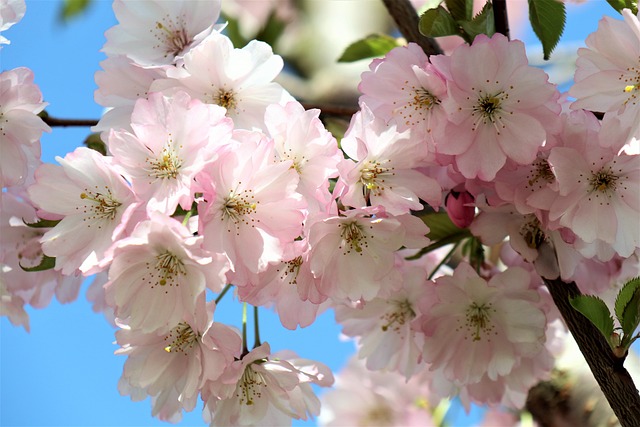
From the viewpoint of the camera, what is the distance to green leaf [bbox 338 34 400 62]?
1109 millimetres

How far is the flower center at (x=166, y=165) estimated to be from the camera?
0.70 m

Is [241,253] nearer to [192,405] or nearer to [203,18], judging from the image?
[192,405]

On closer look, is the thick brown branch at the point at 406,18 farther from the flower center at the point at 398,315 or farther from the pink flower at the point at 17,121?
the pink flower at the point at 17,121

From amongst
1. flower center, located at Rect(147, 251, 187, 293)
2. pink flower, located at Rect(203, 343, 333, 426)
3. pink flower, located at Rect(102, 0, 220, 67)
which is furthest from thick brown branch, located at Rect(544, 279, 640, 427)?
pink flower, located at Rect(102, 0, 220, 67)

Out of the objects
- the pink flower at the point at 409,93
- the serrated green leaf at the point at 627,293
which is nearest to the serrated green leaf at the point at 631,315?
the serrated green leaf at the point at 627,293

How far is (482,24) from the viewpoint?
2.72ft

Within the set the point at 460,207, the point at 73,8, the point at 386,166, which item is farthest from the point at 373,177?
the point at 73,8

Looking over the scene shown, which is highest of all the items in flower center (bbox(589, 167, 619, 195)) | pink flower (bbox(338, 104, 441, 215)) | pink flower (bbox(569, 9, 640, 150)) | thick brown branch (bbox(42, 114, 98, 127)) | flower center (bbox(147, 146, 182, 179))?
pink flower (bbox(569, 9, 640, 150))

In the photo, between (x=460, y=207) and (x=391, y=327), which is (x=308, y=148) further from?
(x=391, y=327)

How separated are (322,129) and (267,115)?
0.18ft

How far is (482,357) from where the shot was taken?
92 centimetres

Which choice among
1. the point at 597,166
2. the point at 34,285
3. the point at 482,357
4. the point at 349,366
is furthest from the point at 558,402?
the point at 34,285

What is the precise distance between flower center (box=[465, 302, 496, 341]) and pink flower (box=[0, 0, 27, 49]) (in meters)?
0.57

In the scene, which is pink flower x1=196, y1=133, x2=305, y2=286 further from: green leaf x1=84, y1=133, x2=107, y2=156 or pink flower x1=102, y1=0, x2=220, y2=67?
green leaf x1=84, y1=133, x2=107, y2=156
